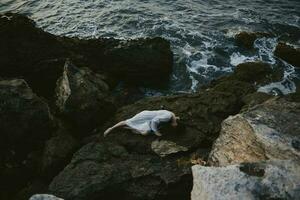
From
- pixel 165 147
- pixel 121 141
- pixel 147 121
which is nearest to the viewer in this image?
pixel 165 147

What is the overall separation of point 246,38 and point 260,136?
38.2 feet

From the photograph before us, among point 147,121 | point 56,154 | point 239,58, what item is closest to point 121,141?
point 147,121

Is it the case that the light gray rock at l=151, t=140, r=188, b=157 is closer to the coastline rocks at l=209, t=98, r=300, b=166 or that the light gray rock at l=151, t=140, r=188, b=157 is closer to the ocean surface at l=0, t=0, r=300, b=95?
the coastline rocks at l=209, t=98, r=300, b=166

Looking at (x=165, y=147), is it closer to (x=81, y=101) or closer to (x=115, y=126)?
(x=115, y=126)

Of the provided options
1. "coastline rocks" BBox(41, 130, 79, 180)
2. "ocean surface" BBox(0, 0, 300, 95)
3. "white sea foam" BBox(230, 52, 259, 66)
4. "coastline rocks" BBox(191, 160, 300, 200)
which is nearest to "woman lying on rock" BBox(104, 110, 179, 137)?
"coastline rocks" BBox(41, 130, 79, 180)

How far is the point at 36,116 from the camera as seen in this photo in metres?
9.03

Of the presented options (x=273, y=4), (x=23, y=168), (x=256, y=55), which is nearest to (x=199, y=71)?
(x=256, y=55)

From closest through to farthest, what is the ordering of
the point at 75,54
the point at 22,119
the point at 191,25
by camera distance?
the point at 22,119, the point at 75,54, the point at 191,25

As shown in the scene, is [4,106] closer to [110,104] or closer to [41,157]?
[41,157]

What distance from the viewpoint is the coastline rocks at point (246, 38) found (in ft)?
59.0

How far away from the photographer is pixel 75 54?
14047mm

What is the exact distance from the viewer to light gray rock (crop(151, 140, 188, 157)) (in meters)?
8.91

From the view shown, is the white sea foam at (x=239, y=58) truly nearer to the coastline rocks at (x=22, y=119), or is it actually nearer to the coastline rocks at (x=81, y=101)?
the coastline rocks at (x=81, y=101)

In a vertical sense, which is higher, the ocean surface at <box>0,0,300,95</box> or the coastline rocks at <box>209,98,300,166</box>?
the coastline rocks at <box>209,98,300,166</box>
